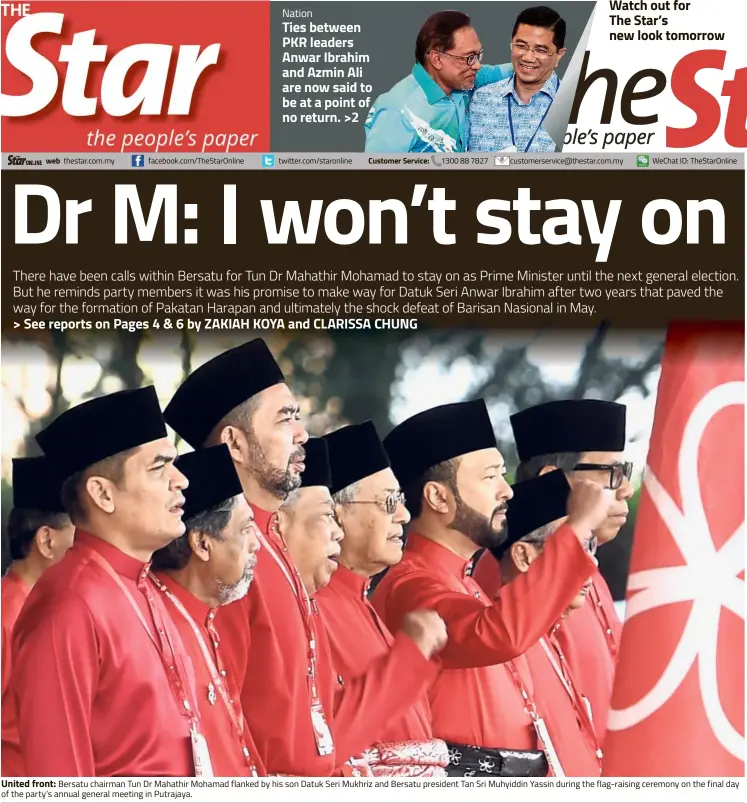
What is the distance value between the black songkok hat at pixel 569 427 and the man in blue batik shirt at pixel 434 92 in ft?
3.81

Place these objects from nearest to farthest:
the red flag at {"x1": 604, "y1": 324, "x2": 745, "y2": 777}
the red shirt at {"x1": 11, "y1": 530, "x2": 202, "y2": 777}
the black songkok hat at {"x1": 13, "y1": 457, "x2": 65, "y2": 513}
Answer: the red shirt at {"x1": 11, "y1": 530, "x2": 202, "y2": 777}, the black songkok hat at {"x1": 13, "y1": 457, "x2": 65, "y2": 513}, the red flag at {"x1": 604, "y1": 324, "x2": 745, "y2": 777}

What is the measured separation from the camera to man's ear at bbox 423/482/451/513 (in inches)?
231

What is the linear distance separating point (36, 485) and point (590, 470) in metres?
2.29

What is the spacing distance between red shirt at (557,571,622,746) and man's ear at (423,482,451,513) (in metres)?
0.71

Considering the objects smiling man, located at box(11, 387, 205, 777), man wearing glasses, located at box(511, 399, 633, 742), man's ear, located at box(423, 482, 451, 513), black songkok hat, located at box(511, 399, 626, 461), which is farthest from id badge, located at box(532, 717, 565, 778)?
smiling man, located at box(11, 387, 205, 777)

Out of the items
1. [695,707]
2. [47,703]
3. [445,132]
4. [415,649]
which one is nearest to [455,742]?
[415,649]

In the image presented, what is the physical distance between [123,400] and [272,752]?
152 cm

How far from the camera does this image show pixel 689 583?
5.89 metres

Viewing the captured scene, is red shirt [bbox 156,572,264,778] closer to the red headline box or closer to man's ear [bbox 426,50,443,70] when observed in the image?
the red headline box

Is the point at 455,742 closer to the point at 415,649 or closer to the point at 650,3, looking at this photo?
the point at 415,649

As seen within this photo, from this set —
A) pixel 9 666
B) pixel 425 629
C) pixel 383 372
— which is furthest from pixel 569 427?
pixel 9 666

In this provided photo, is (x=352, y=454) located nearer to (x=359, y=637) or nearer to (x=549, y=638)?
(x=359, y=637)

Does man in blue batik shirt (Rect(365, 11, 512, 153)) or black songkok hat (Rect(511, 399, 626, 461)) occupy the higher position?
man in blue batik shirt (Rect(365, 11, 512, 153))

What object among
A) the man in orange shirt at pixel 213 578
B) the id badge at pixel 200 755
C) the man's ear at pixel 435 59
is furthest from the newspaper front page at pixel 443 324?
the id badge at pixel 200 755
